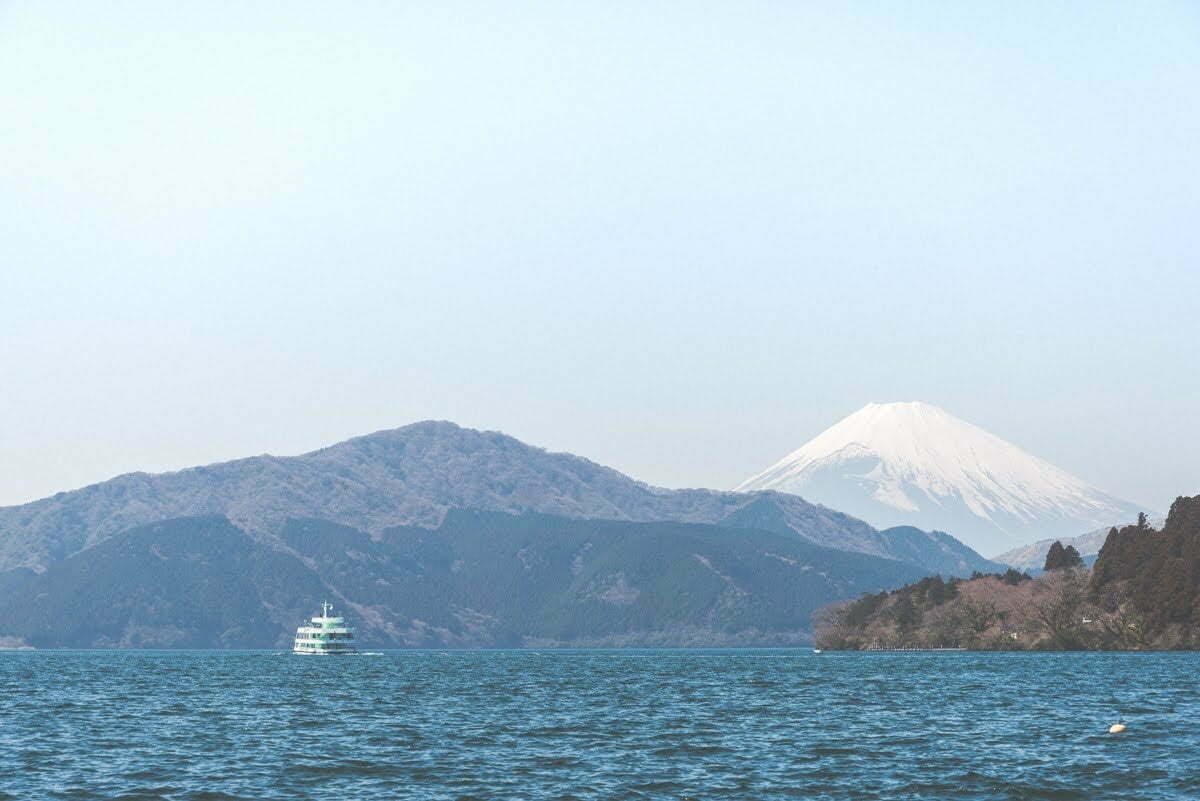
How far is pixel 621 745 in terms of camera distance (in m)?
94.9

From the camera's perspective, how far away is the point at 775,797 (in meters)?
72.3

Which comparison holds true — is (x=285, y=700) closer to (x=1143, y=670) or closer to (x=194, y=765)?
(x=194, y=765)

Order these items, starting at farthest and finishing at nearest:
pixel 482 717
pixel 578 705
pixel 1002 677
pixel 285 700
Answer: pixel 1002 677 < pixel 285 700 < pixel 578 705 < pixel 482 717

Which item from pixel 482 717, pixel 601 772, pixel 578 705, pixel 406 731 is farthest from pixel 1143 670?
pixel 601 772

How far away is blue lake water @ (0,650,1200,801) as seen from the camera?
75375 mm

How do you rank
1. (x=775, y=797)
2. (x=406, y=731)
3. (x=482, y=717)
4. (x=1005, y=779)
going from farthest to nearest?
(x=482, y=717) → (x=406, y=731) → (x=1005, y=779) → (x=775, y=797)

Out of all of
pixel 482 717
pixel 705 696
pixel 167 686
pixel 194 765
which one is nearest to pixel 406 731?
pixel 482 717

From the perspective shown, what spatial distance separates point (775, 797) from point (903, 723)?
3950cm

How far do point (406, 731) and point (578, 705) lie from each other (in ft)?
106

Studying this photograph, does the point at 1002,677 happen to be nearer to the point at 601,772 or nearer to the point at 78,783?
the point at 601,772

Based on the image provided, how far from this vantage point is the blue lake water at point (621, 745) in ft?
247

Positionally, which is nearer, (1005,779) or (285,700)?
(1005,779)

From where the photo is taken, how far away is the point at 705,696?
152375 millimetres

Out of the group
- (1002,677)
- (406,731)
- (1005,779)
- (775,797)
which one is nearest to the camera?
(775,797)
